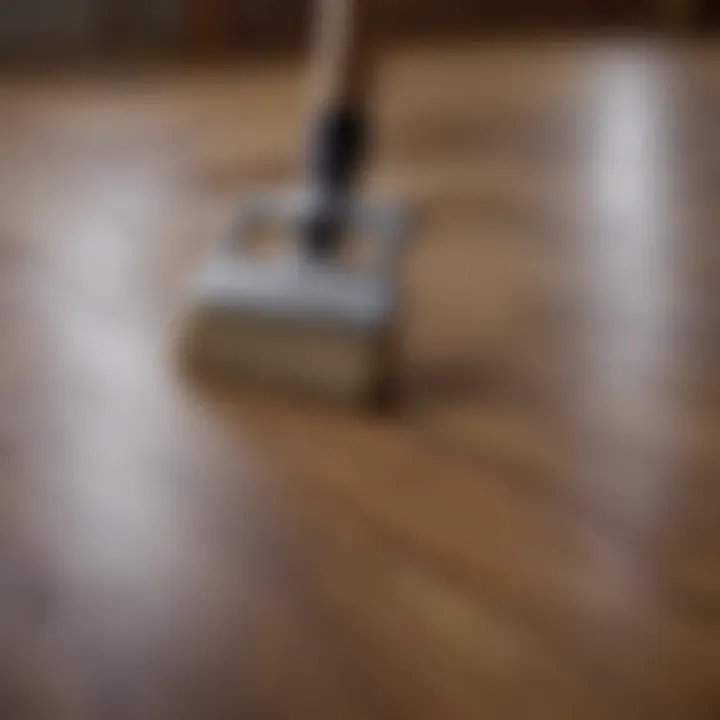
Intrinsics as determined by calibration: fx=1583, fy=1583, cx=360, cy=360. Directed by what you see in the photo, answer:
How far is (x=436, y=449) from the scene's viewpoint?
113 centimetres

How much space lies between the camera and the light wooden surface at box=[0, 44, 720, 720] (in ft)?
2.90

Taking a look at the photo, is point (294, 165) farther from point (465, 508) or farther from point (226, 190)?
point (465, 508)

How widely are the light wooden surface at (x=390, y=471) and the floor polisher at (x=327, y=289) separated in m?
0.03

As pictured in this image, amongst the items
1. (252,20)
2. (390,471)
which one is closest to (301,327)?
(390,471)

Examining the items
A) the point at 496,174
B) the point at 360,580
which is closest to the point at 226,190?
the point at 496,174

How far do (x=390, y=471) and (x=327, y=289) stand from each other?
0.17 m

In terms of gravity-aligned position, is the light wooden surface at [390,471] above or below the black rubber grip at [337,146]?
below

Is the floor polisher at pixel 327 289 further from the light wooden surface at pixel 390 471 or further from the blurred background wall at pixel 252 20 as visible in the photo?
the blurred background wall at pixel 252 20

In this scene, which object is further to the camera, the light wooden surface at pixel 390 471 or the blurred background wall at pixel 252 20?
the blurred background wall at pixel 252 20

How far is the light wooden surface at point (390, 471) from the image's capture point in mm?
885

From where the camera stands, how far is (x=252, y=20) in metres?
2.36

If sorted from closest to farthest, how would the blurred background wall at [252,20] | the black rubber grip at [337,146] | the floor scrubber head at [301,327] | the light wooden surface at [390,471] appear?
the light wooden surface at [390,471]
the floor scrubber head at [301,327]
the black rubber grip at [337,146]
the blurred background wall at [252,20]

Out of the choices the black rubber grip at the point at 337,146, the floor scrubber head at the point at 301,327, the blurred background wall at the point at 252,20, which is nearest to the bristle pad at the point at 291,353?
the floor scrubber head at the point at 301,327

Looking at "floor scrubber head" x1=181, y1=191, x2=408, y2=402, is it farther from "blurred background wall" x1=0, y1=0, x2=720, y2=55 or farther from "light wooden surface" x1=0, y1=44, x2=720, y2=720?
"blurred background wall" x1=0, y1=0, x2=720, y2=55
